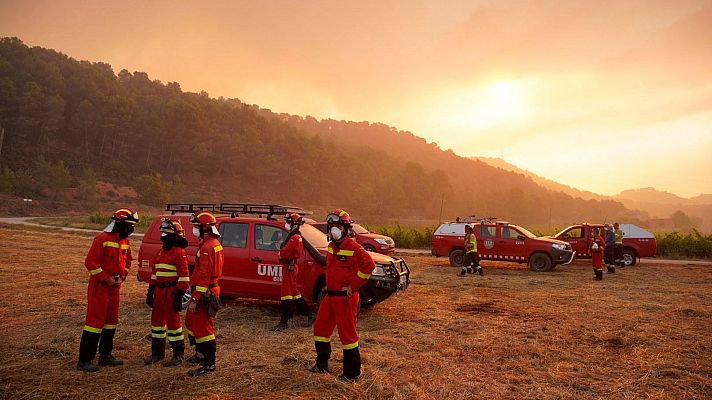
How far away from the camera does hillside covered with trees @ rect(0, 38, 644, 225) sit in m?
65.3

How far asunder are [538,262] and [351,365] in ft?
44.9

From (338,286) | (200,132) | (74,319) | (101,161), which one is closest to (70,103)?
(101,161)

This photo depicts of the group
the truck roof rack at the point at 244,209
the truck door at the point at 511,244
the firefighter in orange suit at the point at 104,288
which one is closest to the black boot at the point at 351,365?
the firefighter in orange suit at the point at 104,288

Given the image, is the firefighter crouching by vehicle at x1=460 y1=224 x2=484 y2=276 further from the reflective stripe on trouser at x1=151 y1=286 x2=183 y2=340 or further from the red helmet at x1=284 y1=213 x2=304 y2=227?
the reflective stripe on trouser at x1=151 y1=286 x2=183 y2=340

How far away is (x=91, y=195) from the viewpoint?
58031 millimetres

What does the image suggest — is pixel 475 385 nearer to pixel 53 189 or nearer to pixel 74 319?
pixel 74 319

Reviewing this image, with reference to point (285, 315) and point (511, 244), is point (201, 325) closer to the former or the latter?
point (285, 315)

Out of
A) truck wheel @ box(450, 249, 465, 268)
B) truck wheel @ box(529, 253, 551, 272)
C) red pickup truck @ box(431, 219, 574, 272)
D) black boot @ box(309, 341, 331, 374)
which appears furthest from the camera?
truck wheel @ box(450, 249, 465, 268)

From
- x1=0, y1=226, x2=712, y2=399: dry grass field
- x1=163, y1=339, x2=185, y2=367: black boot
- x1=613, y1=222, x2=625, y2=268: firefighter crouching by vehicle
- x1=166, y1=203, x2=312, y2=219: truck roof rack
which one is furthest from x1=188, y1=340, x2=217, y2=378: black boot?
x1=613, y1=222, x2=625, y2=268: firefighter crouching by vehicle

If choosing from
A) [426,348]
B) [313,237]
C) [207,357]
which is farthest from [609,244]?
[207,357]

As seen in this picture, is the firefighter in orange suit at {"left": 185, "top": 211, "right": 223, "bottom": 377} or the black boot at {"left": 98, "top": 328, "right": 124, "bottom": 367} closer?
the firefighter in orange suit at {"left": 185, "top": 211, "right": 223, "bottom": 377}

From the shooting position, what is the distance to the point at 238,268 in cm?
886

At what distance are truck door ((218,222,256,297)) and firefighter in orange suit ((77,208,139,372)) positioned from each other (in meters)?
2.91

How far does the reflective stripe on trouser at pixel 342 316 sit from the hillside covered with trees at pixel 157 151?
190 ft
